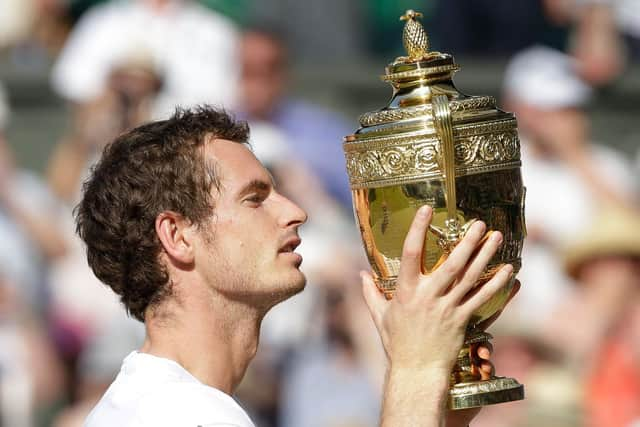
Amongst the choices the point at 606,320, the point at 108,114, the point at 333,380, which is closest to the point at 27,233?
the point at 108,114

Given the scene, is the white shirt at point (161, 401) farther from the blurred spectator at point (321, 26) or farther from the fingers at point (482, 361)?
the blurred spectator at point (321, 26)

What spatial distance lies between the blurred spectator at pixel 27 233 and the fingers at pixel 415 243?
5.60 metres

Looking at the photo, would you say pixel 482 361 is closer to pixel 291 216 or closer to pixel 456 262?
pixel 456 262

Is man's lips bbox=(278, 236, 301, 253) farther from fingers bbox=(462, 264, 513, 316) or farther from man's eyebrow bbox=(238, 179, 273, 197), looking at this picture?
fingers bbox=(462, 264, 513, 316)

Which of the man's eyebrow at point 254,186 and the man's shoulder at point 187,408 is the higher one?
the man's eyebrow at point 254,186

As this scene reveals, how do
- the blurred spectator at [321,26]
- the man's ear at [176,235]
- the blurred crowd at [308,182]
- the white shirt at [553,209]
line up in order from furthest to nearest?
the blurred spectator at [321,26] < the white shirt at [553,209] < the blurred crowd at [308,182] < the man's ear at [176,235]

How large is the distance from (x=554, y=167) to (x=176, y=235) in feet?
17.3

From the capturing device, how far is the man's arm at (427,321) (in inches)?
122

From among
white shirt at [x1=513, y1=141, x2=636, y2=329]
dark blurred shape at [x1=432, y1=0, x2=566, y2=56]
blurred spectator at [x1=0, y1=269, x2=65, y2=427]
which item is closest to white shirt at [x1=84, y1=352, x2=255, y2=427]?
white shirt at [x1=513, y1=141, x2=636, y2=329]

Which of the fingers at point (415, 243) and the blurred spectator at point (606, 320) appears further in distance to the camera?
the blurred spectator at point (606, 320)

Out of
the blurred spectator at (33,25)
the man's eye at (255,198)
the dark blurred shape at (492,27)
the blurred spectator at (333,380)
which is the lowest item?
the blurred spectator at (333,380)

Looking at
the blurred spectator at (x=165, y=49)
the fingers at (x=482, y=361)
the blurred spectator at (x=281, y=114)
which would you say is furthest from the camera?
the blurred spectator at (x=165, y=49)

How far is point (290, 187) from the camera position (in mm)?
8039

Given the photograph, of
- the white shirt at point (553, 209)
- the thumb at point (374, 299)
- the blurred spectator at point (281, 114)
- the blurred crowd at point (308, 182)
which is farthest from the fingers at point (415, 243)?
the blurred spectator at point (281, 114)
